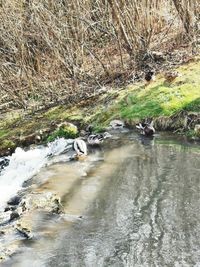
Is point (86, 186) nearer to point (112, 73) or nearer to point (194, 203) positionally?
point (194, 203)

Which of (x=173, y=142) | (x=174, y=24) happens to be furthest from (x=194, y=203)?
(x=174, y=24)

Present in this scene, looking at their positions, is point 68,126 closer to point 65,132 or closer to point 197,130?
point 65,132

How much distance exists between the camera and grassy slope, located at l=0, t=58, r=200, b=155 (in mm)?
10875

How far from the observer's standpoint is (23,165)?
10.6 metres

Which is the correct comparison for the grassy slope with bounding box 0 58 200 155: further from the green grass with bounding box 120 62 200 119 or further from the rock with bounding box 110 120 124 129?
the rock with bounding box 110 120 124 129

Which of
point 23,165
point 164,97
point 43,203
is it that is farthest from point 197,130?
point 43,203

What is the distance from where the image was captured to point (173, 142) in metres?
9.69

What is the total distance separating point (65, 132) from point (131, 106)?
1.44 meters

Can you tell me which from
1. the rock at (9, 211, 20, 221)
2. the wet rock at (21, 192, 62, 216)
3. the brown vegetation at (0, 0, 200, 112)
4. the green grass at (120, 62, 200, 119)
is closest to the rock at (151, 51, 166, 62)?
the brown vegetation at (0, 0, 200, 112)

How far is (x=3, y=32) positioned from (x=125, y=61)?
3.16 metres

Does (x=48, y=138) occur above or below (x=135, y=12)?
below

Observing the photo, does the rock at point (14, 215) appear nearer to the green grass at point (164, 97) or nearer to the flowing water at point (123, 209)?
the flowing water at point (123, 209)

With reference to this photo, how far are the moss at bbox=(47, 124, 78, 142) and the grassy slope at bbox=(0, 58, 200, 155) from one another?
45cm

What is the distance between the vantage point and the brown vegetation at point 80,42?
1338 centimetres
